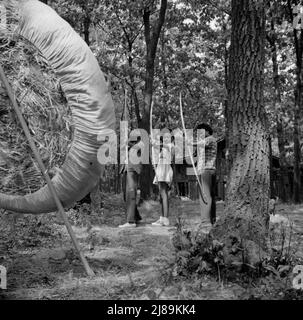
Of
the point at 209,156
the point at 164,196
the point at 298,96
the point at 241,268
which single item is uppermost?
the point at 298,96

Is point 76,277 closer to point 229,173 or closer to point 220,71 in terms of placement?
point 229,173

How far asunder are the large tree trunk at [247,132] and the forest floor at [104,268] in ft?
2.36

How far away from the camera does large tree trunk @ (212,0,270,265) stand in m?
4.54

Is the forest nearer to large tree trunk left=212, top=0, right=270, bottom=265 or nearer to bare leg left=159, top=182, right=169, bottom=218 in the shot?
large tree trunk left=212, top=0, right=270, bottom=265

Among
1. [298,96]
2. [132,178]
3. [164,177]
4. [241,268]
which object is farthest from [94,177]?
[298,96]

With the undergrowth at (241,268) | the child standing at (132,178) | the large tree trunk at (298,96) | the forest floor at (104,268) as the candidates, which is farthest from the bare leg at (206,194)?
the large tree trunk at (298,96)

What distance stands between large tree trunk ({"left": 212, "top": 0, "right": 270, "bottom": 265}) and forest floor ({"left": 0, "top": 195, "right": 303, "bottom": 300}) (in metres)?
0.72

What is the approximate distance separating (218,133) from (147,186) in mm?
17308

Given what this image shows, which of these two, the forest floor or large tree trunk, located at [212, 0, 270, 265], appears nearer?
the forest floor

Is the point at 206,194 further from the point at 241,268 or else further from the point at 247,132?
the point at 241,268

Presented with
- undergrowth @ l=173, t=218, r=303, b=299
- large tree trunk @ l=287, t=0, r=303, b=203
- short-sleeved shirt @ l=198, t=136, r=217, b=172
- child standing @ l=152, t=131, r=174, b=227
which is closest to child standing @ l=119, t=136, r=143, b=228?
child standing @ l=152, t=131, r=174, b=227

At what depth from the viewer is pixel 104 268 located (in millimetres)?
4676

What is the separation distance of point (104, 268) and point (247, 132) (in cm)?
204

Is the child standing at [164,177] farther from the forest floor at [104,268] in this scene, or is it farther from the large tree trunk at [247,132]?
the large tree trunk at [247,132]
